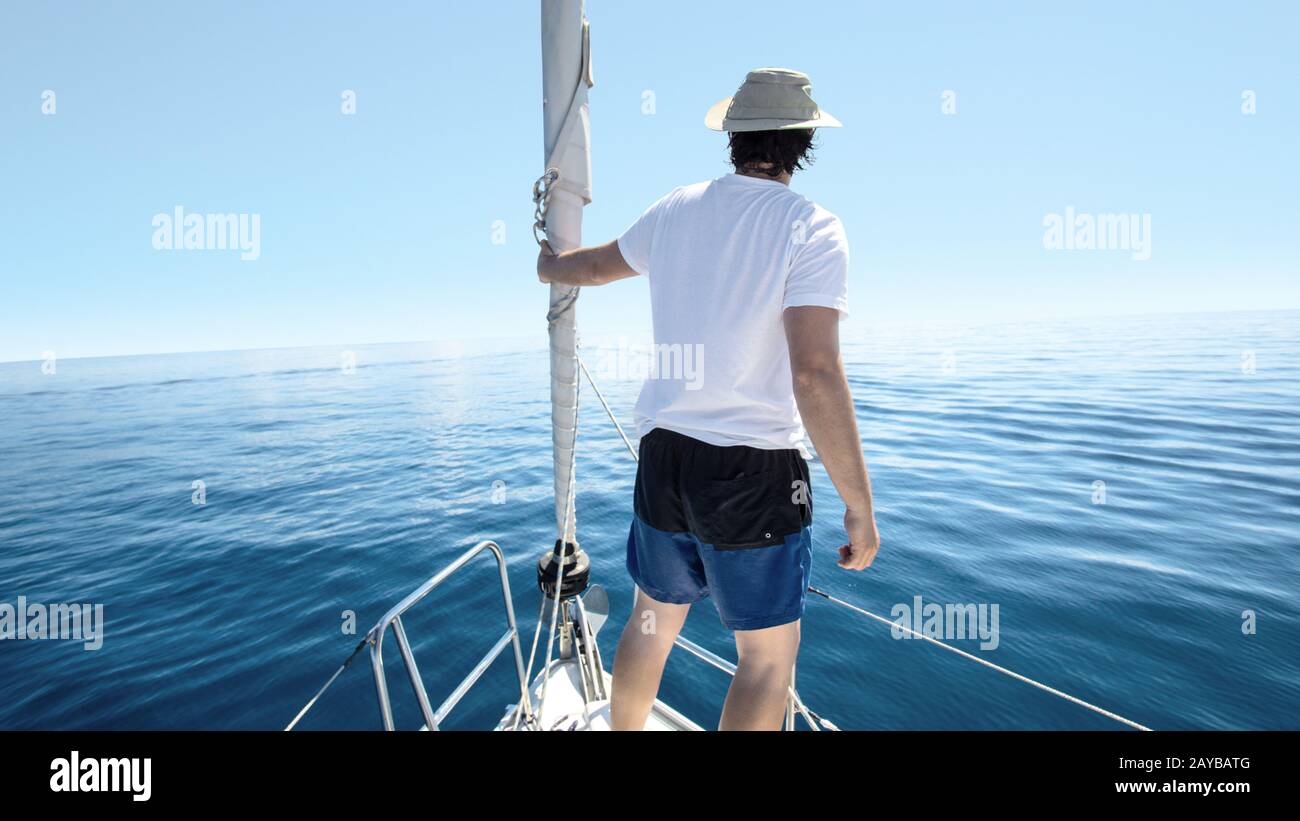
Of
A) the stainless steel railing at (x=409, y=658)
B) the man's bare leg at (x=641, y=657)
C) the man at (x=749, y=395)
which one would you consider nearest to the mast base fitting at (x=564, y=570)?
the stainless steel railing at (x=409, y=658)

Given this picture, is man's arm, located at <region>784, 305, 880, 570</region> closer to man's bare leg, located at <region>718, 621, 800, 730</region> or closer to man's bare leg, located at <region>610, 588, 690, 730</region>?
man's bare leg, located at <region>718, 621, 800, 730</region>

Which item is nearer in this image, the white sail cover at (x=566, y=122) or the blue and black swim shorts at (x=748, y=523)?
the blue and black swim shorts at (x=748, y=523)

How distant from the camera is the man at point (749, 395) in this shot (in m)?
1.32

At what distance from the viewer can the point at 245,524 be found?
8.65 metres

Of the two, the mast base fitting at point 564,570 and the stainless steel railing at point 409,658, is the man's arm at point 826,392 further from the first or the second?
the mast base fitting at point 564,570

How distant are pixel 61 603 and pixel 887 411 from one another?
57.4 feet

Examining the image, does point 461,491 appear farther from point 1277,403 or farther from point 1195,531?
point 1277,403

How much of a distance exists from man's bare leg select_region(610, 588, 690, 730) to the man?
0.09 m

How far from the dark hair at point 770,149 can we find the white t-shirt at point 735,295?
0.07 m

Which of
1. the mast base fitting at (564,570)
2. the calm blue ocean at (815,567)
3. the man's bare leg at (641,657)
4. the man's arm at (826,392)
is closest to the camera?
the man's arm at (826,392)

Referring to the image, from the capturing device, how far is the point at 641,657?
1723 mm

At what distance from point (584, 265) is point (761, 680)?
58.2 inches
